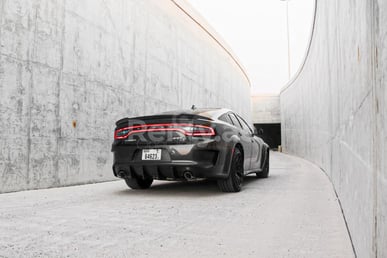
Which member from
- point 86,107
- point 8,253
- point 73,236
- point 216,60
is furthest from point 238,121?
point 216,60

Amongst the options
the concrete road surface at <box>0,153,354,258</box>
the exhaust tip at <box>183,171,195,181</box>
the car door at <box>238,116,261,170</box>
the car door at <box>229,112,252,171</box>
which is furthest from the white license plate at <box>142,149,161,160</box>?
the car door at <box>238,116,261,170</box>

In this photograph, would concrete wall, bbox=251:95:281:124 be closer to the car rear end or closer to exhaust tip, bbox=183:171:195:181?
the car rear end

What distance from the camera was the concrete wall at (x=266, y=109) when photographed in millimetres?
32219

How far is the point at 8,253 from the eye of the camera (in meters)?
2.31

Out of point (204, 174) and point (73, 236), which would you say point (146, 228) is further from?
point (204, 174)

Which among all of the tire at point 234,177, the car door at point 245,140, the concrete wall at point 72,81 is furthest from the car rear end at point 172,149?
the concrete wall at point 72,81

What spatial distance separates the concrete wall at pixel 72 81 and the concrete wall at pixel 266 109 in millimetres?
22521

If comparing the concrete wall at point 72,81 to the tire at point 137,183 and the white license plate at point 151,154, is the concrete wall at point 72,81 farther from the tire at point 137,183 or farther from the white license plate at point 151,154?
the white license plate at point 151,154

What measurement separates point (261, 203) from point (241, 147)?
1.46 metres

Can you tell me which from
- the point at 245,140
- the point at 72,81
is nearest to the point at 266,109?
the point at 245,140

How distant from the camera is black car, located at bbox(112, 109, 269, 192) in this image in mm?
4754

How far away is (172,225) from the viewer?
3.18 meters

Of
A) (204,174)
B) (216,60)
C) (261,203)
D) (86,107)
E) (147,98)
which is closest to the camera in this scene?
(261,203)

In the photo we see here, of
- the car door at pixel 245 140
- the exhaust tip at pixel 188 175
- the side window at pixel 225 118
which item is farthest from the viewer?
the car door at pixel 245 140
